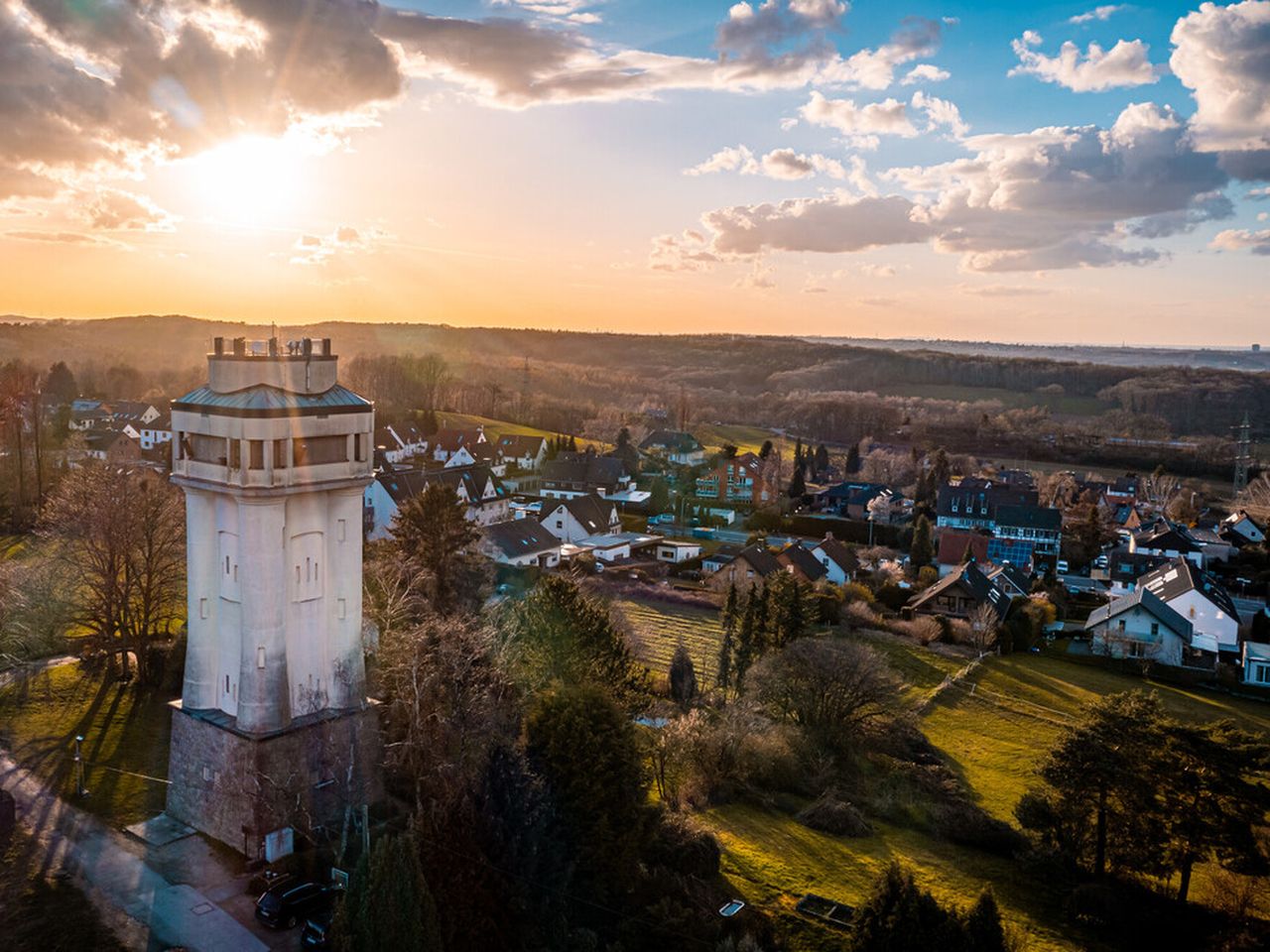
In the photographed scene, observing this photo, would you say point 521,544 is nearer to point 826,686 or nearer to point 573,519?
point 573,519

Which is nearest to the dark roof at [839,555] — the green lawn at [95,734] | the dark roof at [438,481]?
the dark roof at [438,481]

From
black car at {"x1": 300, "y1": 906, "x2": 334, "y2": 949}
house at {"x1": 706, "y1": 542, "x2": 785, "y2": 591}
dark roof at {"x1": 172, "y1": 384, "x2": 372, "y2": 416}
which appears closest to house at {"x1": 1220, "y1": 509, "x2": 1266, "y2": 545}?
house at {"x1": 706, "y1": 542, "x2": 785, "y2": 591}

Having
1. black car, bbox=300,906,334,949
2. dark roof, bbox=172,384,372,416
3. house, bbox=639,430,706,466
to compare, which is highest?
dark roof, bbox=172,384,372,416

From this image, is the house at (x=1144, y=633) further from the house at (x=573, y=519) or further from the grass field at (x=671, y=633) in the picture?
the house at (x=573, y=519)

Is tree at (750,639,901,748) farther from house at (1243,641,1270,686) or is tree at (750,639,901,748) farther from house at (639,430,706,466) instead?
house at (639,430,706,466)

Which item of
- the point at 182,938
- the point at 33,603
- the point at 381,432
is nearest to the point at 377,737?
the point at 182,938

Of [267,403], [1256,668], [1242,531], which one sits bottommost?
[1256,668]

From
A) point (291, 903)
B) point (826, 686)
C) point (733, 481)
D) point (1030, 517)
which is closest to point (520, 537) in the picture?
point (826, 686)

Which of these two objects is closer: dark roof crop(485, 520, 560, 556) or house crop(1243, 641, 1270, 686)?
house crop(1243, 641, 1270, 686)
